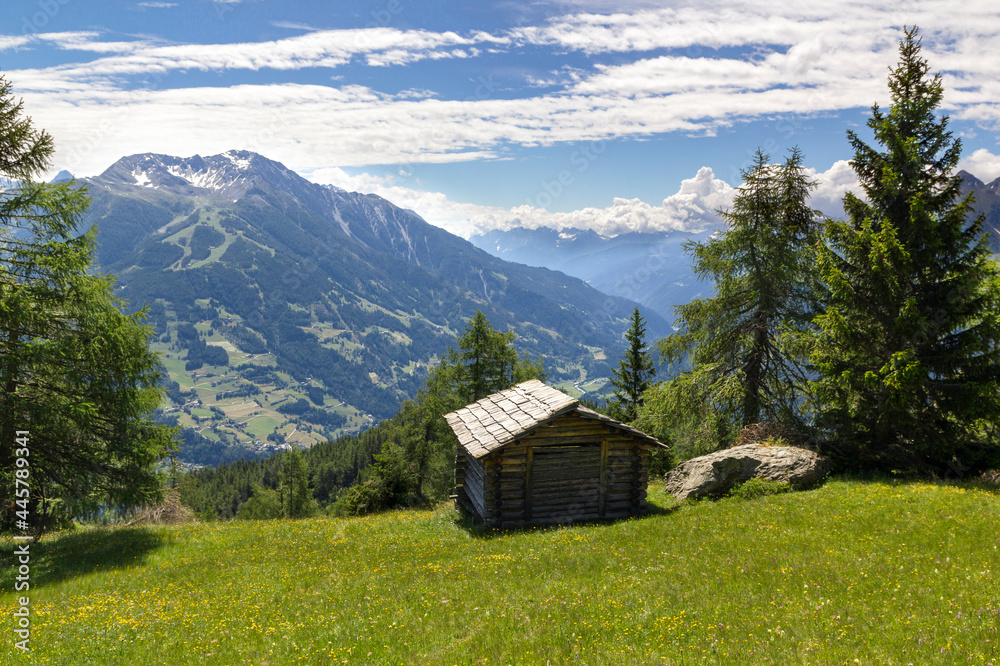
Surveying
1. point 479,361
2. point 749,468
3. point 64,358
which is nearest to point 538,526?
point 749,468

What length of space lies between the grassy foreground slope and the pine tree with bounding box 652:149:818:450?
7417 mm

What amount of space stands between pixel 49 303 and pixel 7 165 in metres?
4.86

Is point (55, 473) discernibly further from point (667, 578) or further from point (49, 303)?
point (667, 578)

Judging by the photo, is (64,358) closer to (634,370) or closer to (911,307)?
(911,307)

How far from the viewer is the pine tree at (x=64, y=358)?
54.5 feet

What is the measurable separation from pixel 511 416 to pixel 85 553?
620 inches

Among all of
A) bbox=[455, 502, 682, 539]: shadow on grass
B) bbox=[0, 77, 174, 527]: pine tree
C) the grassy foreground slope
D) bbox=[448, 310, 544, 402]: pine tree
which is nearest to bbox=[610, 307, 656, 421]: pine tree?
bbox=[448, 310, 544, 402]: pine tree

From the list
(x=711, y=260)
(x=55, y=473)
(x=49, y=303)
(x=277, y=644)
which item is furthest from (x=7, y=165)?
(x=711, y=260)

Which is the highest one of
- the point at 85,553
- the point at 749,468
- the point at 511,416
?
the point at 511,416

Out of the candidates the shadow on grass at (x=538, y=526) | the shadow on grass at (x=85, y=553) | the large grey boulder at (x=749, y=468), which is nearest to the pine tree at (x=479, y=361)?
the shadow on grass at (x=538, y=526)

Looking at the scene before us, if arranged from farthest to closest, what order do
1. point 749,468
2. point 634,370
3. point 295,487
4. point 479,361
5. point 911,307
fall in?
point 295,487 < point 634,370 < point 479,361 < point 749,468 < point 911,307

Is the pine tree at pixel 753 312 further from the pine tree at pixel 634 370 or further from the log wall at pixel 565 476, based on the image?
the pine tree at pixel 634 370

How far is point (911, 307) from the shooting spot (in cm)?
1762

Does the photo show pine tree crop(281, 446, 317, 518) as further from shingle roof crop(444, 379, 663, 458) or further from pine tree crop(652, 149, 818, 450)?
pine tree crop(652, 149, 818, 450)
